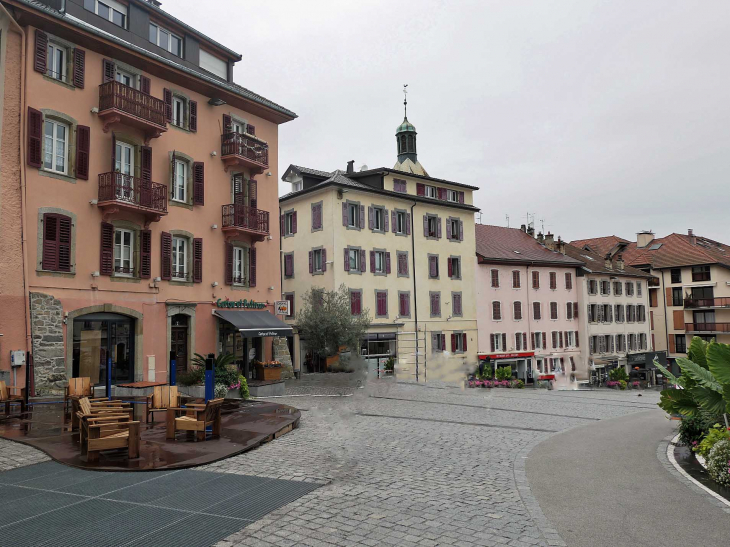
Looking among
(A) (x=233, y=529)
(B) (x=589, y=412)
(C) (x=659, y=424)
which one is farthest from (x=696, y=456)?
(A) (x=233, y=529)

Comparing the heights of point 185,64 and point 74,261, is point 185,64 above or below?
above

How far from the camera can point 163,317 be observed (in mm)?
22594

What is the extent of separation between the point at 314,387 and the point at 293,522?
17.7 meters

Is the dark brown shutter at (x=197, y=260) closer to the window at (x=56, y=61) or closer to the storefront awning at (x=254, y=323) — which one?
the storefront awning at (x=254, y=323)

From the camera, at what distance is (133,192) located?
21.2m

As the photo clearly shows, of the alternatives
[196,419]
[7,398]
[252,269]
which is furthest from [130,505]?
[252,269]

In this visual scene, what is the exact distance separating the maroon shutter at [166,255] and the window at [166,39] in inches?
329

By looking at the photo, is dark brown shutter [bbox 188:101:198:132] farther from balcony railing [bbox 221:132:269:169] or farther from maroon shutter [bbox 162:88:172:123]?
balcony railing [bbox 221:132:269:169]

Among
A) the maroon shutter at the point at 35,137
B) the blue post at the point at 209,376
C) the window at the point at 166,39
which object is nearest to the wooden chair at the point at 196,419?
the blue post at the point at 209,376

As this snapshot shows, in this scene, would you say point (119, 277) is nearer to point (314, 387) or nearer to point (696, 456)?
point (314, 387)

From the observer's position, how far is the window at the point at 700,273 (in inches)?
2375

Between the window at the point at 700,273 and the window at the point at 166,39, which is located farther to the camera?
the window at the point at 700,273

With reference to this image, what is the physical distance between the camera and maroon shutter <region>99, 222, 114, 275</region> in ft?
67.4

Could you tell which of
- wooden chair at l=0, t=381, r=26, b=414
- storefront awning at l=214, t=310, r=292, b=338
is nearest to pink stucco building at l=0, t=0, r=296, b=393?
A: storefront awning at l=214, t=310, r=292, b=338
